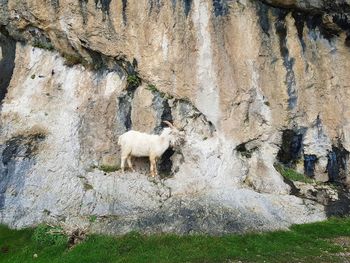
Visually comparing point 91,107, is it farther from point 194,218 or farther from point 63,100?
point 194,218

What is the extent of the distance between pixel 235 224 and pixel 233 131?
5.51 metres

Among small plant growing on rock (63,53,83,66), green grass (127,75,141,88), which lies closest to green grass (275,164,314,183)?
green grass (127,75,141,88)

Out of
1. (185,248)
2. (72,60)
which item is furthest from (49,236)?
(72,60)

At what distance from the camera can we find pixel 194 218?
21344 millimetres

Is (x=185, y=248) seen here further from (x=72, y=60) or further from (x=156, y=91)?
(x=72, y=60)

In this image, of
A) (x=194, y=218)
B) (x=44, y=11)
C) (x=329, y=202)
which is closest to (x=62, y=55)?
(x=44, y=11)

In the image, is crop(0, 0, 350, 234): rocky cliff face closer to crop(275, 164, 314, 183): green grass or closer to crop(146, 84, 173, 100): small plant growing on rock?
crop(146, 84, 173, 100): small plant growing on rock

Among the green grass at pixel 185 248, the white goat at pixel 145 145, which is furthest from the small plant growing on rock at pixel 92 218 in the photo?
the white goat at pixel 145 145

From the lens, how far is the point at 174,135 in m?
24.5

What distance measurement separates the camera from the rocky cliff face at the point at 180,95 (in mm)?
→ 23844

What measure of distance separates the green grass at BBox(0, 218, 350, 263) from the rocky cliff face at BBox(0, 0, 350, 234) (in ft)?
8.63

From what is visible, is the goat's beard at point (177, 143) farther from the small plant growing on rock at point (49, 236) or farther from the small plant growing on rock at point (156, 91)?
the small plant growing on rock at point (49, 236)

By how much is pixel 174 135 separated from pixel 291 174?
6.12 m

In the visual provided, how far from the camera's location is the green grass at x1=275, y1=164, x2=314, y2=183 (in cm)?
2481
